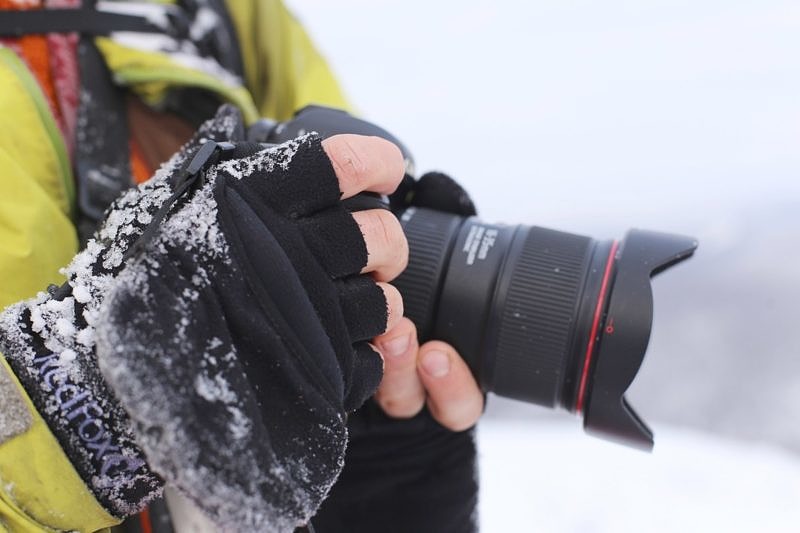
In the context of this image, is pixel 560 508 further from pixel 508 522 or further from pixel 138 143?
pixel 138 143

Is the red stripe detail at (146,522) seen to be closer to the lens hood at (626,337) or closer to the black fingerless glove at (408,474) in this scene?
the black fingerless glove at (408,474)

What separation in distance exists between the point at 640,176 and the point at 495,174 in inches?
11.9

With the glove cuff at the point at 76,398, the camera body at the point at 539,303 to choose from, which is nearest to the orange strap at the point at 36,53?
the camera body at the point at 539,303

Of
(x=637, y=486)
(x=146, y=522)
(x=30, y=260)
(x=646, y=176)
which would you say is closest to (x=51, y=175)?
(x=30, y=260)

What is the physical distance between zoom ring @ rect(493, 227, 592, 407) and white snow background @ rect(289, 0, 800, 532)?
0.47 metres

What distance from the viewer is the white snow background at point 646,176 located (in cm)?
→ 107

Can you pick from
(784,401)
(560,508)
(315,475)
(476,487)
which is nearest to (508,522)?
(560,508)

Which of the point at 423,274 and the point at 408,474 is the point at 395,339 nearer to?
the point at 423,274

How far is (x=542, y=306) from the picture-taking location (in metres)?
0.62

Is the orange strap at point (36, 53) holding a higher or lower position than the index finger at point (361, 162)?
lower

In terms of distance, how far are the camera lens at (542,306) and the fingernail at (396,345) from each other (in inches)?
1.2

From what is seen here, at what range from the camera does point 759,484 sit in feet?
3.46

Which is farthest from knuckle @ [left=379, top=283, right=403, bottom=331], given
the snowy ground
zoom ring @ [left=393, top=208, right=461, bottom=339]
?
the snowy ground

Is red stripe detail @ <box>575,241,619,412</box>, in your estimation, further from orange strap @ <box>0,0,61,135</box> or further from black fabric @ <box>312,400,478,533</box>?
orange strap @ <box>0,0,61,135</box>
